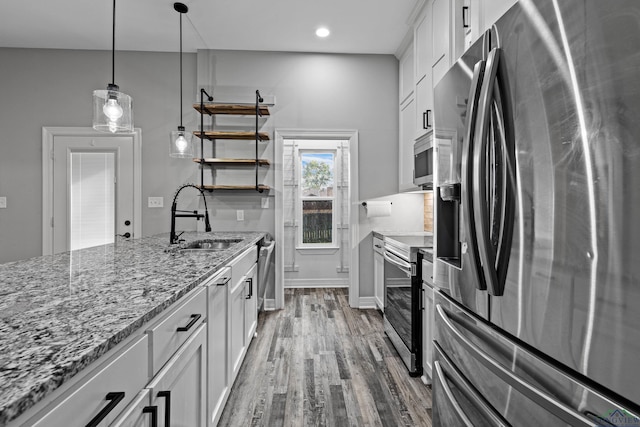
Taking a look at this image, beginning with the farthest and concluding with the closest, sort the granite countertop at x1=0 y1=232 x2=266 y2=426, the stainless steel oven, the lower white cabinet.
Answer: the stainless steel oven
the lower white cabinet
the granite countertop at x1=0 y1=232 x2=266 y2=426

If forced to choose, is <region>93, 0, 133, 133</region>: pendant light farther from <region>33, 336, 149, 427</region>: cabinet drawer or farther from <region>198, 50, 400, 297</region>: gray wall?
<region>33, 336, 149, 427</region>: cabinet drawer

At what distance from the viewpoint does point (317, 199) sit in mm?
4871

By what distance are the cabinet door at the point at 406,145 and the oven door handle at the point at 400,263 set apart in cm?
80

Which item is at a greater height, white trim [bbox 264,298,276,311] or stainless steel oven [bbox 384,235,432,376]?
stainless steel oven [bbox 384,235,432,376]

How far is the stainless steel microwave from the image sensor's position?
2.26 metres

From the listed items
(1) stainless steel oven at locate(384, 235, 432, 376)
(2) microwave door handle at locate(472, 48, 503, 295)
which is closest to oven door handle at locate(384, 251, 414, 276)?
(1) stainless steel oven at locate(384, 235, 432, 376)

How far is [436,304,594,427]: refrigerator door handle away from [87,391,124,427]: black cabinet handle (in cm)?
89

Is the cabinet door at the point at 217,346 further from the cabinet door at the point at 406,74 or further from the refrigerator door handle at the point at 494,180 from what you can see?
the cabinet door at the point at 406,74

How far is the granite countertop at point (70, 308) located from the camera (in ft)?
1.69

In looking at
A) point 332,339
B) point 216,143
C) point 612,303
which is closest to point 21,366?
point 612,303

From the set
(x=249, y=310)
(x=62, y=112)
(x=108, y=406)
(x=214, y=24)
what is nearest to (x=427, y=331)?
(x=249, y=310)

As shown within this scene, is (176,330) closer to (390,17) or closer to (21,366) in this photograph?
(21,366)

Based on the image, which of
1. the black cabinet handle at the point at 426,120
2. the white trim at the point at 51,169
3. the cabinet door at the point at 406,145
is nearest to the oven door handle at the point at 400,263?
the cabinet door at the point at 406,145

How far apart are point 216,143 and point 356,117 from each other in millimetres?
1598
